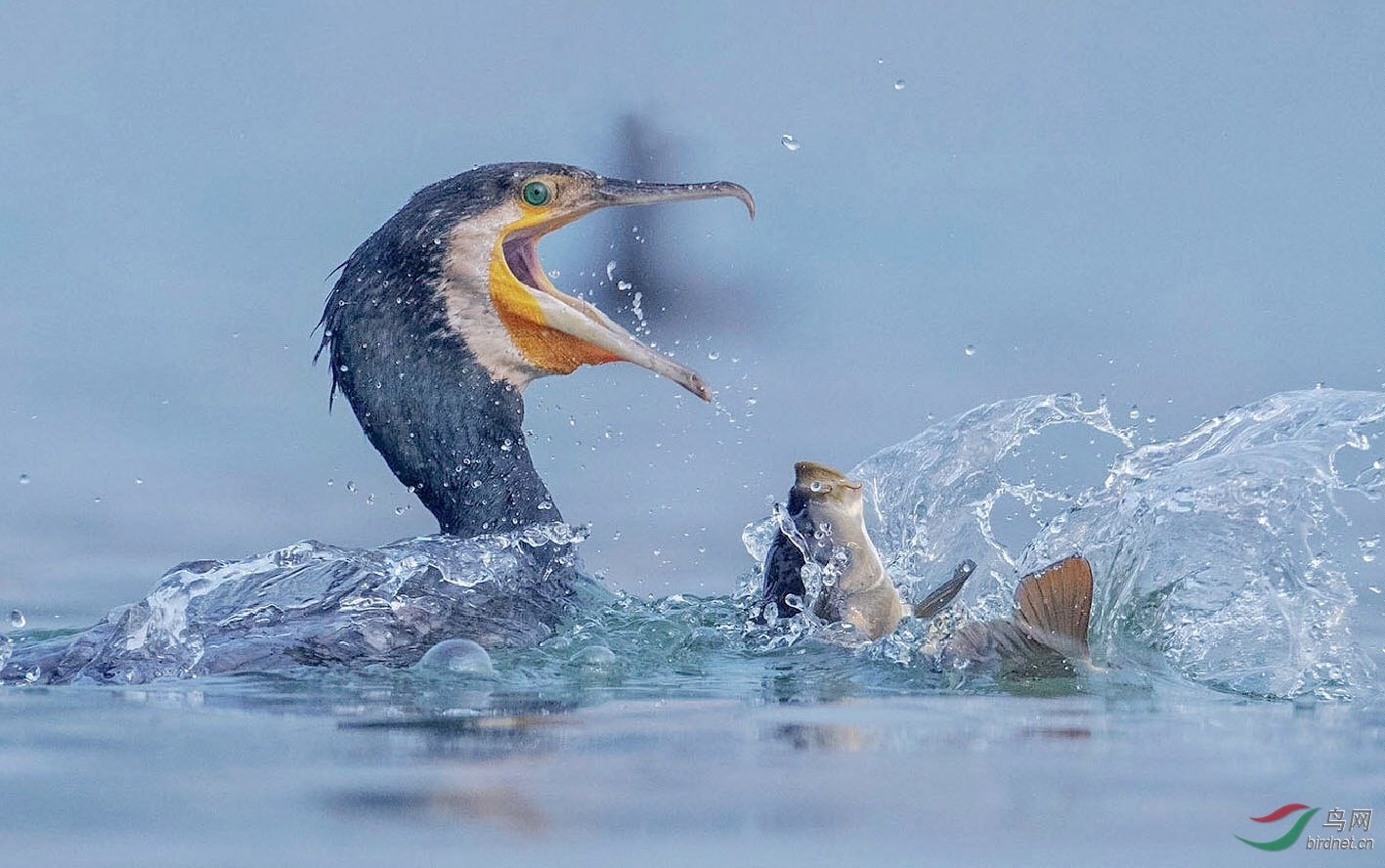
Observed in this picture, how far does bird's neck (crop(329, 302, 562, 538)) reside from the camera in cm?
501

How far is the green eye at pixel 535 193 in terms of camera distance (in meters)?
5.33

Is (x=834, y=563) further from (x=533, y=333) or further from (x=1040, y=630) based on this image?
(x=533, y=333)

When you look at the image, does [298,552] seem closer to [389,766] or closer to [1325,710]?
[389,766]

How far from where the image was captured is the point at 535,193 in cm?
535

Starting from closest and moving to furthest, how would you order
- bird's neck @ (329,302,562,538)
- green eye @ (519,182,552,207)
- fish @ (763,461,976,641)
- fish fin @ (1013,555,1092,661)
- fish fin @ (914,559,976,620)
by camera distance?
fish fin @ (1013,555,1092,661)
fish @ (763,461,976,641)
fish fin @ (914,559,976,620)
bird's neck @ (329,302,562,538)
green eye @ (519,182,552,207)

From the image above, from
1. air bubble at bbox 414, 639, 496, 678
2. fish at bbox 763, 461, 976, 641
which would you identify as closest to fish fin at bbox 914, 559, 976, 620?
fish at bbox 763, 461, 976, 641

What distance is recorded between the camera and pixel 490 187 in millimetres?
5258

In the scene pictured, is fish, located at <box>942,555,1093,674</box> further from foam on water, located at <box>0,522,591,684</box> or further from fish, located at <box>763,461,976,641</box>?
foam on water, located at <box>0,522,591,684</box>

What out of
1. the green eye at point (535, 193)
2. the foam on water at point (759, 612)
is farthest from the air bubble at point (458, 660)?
the green eye at point (535, 193)

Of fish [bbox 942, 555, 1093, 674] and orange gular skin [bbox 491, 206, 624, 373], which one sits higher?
orange gular skin [bbox 491, 206, 624, 373]

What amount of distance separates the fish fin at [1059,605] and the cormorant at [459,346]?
1.57 metres

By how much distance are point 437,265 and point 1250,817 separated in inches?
141

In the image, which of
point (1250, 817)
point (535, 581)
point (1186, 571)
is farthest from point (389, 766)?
point (1186, 571)

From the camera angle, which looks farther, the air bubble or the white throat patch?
the white throat patch
